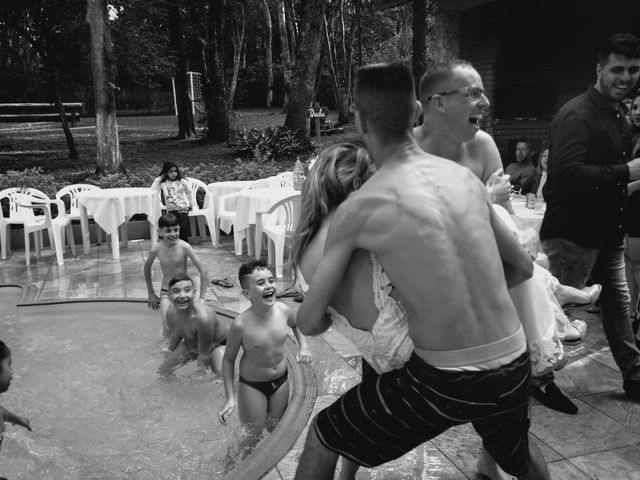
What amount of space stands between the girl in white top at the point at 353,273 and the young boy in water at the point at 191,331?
8.28ft

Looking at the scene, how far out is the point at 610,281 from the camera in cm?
322

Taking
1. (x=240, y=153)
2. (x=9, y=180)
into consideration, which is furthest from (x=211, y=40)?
(x=9, y=180)

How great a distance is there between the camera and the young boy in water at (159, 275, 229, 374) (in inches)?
168

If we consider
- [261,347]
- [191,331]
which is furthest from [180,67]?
[261,347]

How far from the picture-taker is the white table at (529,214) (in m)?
4.69

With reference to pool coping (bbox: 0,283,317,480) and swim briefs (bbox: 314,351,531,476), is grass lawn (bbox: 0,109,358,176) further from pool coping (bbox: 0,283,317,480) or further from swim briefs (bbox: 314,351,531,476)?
swim briefs (bbox: 314,351,531,476)

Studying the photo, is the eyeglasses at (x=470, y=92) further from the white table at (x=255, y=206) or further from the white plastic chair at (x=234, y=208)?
the white plastic chair at (x=234, y=208)

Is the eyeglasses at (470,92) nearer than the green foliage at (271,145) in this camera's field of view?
Yes

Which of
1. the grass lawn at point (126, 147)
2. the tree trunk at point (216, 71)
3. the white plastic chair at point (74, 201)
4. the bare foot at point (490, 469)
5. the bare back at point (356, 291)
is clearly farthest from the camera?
the tree trunk at point (216, 71)

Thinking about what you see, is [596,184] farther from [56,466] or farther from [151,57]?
[151,57]

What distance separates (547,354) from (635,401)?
153 cm

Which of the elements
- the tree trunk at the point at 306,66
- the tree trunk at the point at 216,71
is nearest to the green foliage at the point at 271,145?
the tree trunk at the point at 306,66

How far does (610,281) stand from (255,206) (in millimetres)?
4781

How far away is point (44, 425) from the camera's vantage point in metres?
4.00
